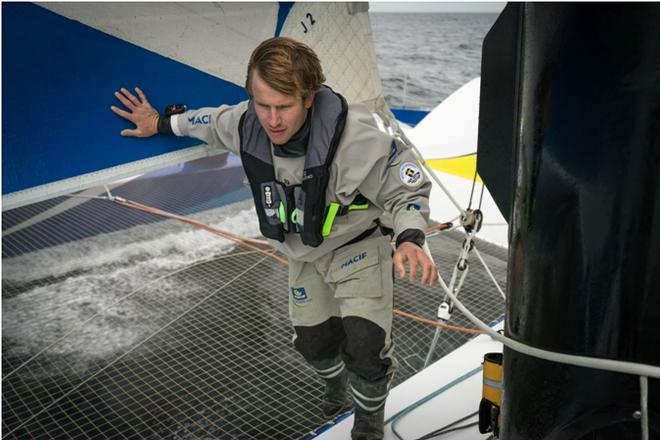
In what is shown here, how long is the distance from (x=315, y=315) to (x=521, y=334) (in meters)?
1.19

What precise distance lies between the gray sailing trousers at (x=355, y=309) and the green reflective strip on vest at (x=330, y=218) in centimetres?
14

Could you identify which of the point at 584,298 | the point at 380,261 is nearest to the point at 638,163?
the point at 584,298

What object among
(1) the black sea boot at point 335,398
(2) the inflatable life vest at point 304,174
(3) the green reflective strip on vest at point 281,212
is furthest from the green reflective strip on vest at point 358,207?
(1) the black sea boot at point 335,398

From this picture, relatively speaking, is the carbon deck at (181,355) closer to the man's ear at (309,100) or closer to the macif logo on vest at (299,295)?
the macif logo on vest at (299,295)

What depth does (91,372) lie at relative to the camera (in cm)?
283

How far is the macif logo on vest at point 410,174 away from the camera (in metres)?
1.89

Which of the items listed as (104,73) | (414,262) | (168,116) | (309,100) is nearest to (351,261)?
(414,262)

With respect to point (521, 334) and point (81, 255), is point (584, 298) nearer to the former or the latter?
point (521, 334)

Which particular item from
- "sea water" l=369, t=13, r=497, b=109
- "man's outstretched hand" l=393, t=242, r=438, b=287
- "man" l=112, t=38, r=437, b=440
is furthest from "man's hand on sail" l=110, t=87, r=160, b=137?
"sea water" l=369, t=13, r=497, b=109

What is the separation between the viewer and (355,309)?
2018mm

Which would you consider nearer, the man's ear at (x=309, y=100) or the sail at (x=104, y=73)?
the sail at (x=104, y=73)

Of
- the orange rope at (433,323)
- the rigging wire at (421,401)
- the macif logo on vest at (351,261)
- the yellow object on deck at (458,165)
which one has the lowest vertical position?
the orange rope at (433,323)

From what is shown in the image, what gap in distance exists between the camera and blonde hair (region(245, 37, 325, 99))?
173 cm

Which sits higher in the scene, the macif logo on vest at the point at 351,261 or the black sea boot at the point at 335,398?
the macif logo on vest at the point at 351,261
